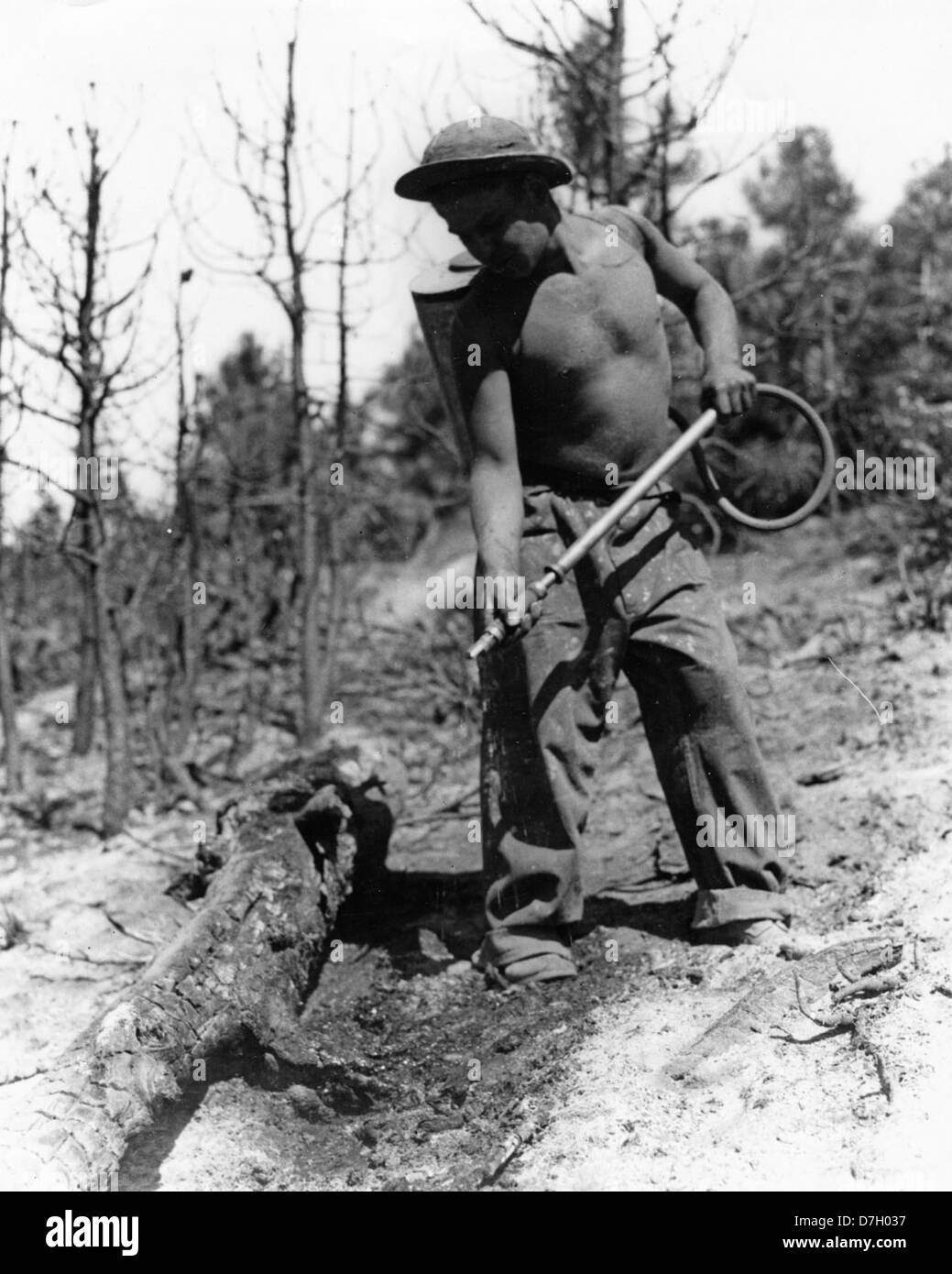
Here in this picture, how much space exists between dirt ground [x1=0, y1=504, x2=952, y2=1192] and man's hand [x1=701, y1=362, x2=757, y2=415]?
4.51 ft

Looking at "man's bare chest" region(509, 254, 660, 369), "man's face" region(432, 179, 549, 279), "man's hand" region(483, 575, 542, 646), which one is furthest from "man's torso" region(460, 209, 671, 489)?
"man's hand" region(483, 575, 542, 646)

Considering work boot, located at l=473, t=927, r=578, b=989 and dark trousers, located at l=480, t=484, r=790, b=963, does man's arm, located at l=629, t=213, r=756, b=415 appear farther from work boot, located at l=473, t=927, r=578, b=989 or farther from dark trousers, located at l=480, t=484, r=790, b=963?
work boot, located at l=473, t=927, r=578, b=989

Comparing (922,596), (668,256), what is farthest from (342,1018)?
(922,596)

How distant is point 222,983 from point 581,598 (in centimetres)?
140

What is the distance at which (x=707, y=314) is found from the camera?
4043 mm

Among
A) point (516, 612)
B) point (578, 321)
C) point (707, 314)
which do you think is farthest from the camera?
point (707, 314)

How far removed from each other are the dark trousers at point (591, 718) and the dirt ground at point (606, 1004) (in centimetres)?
22

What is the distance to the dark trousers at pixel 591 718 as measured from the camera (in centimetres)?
388

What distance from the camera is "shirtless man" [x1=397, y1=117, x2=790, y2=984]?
12.5 ft

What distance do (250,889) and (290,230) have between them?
3369 millimetres

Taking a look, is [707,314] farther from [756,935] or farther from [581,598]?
[756,935]

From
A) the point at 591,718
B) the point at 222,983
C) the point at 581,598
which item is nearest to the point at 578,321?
the point at 581,598

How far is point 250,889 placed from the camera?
3990mm

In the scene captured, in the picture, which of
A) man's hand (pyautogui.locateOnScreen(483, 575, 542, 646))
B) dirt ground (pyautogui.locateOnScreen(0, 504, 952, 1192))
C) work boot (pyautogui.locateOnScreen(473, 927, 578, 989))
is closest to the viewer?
dirt ground (pyautogui.locateOnScreen(0, 504, 952, 1192))
